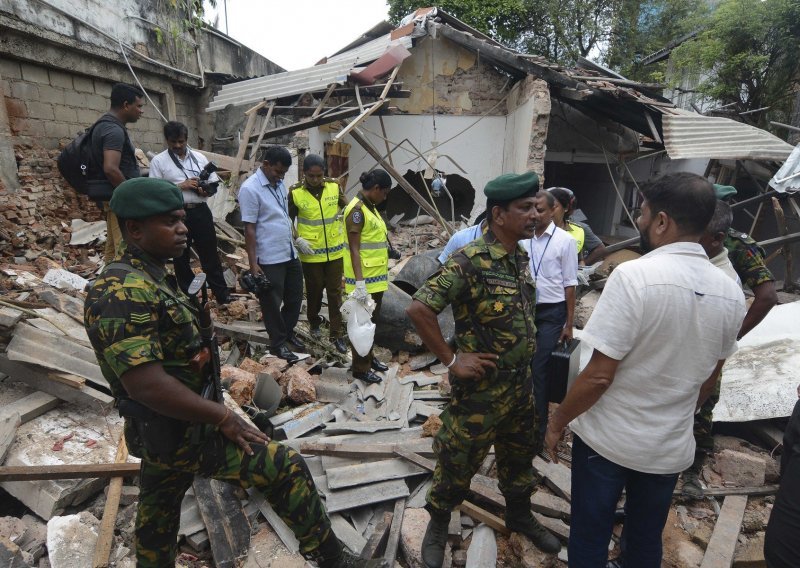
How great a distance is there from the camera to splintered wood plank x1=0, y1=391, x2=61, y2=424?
120 inches

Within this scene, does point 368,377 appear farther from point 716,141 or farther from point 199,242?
point 716,141

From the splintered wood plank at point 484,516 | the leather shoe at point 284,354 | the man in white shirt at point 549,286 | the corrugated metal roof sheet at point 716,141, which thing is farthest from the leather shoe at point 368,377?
the corrugated metal roof sheet at point 716,141

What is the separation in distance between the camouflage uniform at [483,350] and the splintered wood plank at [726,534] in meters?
1.31

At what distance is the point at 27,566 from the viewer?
223 centimetres

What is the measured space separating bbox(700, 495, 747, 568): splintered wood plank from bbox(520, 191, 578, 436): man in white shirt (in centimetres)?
119

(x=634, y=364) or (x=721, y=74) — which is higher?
(x=721, y=74)

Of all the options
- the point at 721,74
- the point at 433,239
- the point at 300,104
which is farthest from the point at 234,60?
the point at 721,74

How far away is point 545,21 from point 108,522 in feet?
67.8

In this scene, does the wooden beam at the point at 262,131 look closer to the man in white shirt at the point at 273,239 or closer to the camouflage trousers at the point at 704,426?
the man in white shirt at the point at 273,239

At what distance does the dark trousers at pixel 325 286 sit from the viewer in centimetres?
473

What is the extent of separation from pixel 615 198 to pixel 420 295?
12341 mm

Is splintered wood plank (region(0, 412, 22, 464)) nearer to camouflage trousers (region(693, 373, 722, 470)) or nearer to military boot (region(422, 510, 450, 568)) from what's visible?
military boot (region(422, 510, 450, 568))

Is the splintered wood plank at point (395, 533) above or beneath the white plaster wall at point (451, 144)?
beneath

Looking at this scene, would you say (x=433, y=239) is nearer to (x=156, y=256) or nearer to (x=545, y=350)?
(x=545, y=350)
